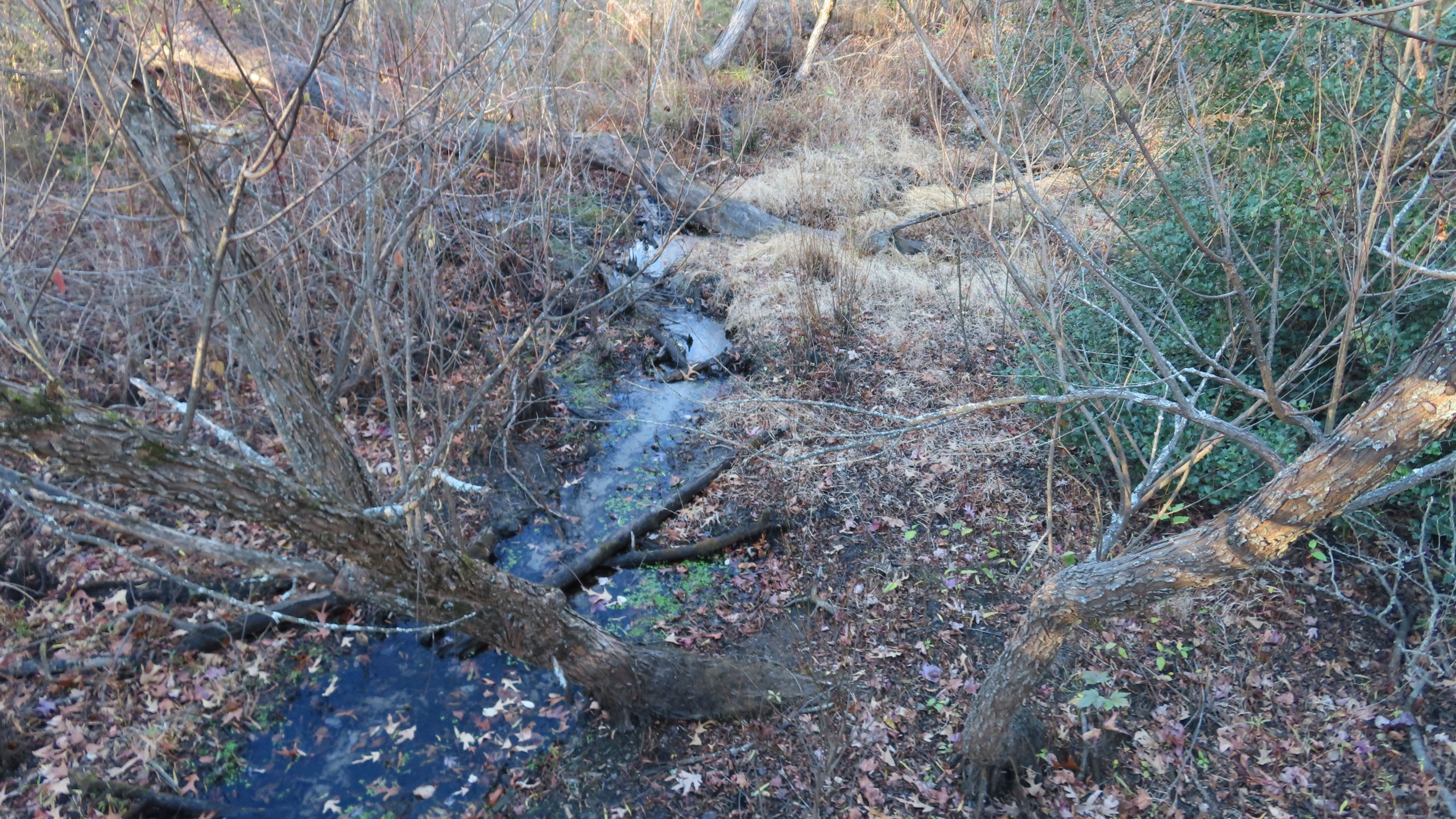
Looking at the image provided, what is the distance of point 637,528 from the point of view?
553 cm

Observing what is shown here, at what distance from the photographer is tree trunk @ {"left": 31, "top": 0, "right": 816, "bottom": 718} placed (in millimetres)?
2355

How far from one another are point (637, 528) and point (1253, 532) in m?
3.82

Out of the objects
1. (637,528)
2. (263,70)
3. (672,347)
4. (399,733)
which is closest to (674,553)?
(637,528)

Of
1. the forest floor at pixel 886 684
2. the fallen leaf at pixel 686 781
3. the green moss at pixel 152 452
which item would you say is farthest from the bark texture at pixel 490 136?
the fallen leaf at pixel 686 781

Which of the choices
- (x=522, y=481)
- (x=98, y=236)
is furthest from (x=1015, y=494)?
(x=98, y=236)

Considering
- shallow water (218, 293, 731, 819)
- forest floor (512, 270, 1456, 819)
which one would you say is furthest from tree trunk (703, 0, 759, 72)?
forest floor (512, 270, 1456, 819)

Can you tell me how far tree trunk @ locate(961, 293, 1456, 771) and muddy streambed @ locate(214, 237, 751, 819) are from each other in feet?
7.58

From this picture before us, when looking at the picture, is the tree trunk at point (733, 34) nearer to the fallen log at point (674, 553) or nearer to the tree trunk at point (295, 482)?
the fallen log at point (674, 553)

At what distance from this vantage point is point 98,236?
19.8 ft

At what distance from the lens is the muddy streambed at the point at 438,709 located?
400cm

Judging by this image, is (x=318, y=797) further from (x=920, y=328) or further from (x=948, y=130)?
(x=948, y=130)

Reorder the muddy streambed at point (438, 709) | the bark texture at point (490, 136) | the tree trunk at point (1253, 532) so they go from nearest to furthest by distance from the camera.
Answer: the tree trunk at point (1253, 532)
the muddy streambed at point (438, 709)
the bark texture at point (490, 136)

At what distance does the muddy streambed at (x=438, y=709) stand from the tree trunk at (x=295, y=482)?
563mm

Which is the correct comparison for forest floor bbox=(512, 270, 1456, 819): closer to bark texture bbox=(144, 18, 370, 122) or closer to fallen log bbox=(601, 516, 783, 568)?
fallen log bbox=(601, 516, 783, 568)
